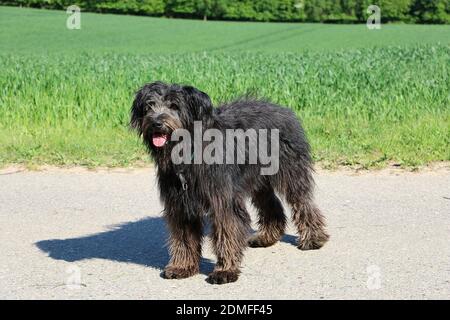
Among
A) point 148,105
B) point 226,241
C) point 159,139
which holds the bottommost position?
point 226,241

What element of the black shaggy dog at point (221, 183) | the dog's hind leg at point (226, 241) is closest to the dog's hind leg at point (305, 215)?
the black shaggy dog at point (221, 183)

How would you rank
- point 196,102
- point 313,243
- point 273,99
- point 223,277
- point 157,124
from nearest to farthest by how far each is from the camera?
1. point 157,124
2. point 196,102
3. point 223,277
4. point 313,243
5. point 273,99

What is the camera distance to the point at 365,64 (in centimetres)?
1784

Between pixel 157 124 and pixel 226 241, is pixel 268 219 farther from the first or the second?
pixel 157 124

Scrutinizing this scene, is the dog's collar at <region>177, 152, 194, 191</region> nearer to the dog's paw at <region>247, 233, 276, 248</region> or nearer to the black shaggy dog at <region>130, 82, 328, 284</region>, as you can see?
the black shaggy dog at <region>130, 82, 328, 284</region>

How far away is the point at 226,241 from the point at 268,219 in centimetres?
115

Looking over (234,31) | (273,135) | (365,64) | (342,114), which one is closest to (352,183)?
(273,135)

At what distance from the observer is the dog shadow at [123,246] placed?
696 centimetres

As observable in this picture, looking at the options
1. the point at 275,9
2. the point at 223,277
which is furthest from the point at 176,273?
the point at 275,9

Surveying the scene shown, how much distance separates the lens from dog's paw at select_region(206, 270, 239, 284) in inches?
245

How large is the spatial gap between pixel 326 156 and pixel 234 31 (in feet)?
110

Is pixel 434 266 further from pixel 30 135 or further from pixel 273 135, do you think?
pixel 30 135

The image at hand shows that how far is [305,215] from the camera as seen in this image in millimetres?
7242

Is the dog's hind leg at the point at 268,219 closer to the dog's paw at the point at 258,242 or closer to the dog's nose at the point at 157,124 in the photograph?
the dog's paw at the point at 258,242
